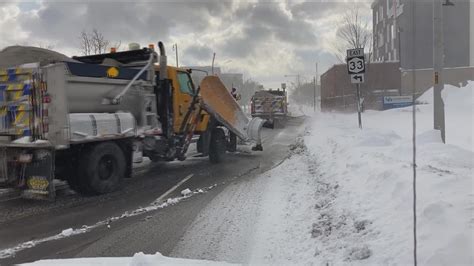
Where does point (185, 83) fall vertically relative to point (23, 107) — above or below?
above

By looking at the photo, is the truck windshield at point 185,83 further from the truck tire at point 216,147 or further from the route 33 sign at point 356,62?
the route 33 sign at point 356,62

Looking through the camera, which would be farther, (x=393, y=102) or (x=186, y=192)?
(x=393, y=102)

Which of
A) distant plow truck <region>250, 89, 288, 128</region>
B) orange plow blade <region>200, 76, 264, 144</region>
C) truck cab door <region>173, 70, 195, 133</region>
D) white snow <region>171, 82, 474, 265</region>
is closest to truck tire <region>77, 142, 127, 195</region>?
white snow <region>171, 82, 474, 265</region>

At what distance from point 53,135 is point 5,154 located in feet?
3.47

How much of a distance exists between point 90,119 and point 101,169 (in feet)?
3.68

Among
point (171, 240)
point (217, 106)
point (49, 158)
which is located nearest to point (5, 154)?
point (49, 158)

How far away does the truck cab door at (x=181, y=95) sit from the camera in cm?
1199

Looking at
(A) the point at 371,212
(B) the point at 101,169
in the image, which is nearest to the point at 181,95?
(B) the point at 101,169

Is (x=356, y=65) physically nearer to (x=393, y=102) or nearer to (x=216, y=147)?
(x=216, y=147)

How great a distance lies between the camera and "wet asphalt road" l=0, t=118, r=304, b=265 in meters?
5.98

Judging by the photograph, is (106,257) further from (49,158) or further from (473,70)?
(473,70)

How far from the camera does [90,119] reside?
29.4 feet

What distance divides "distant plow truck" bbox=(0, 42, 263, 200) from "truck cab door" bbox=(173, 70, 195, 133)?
0.02 meters

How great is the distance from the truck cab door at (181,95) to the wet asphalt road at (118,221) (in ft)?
4.45
